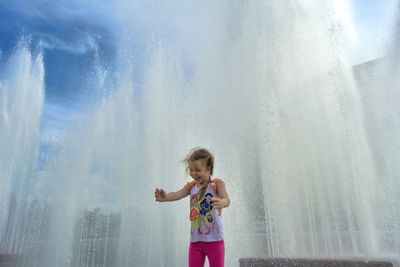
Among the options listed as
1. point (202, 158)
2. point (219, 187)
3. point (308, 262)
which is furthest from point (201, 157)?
point (308, 262)

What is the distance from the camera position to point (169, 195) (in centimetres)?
277

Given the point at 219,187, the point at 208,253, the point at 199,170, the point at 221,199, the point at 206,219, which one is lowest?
the point at 208,253

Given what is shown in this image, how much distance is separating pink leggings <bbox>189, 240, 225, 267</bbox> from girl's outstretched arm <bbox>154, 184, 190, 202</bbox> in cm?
39

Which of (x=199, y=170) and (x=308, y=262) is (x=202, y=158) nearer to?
(x=199, y=170)

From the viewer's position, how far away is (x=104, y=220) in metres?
10.0

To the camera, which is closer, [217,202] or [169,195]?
[217,202]

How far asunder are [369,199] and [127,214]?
20.1 ft

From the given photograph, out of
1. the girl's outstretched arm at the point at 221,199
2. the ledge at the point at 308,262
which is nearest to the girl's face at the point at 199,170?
the girl's outstretched arm at the point at 221,199

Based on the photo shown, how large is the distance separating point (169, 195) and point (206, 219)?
389 millimetres

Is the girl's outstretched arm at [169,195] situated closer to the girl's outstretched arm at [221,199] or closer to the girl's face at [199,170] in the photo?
the girl's face at [199,170]

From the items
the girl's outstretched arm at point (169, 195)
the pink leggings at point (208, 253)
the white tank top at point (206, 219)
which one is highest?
the girl's outstretched arm at point (169, 195)

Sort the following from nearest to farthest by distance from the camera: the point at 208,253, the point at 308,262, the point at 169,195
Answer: the point at 208,253, the point at 169,195, the point at 308,262

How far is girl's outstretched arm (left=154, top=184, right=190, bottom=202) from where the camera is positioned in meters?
2.71

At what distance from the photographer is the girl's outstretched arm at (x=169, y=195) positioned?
2705 millimetres
